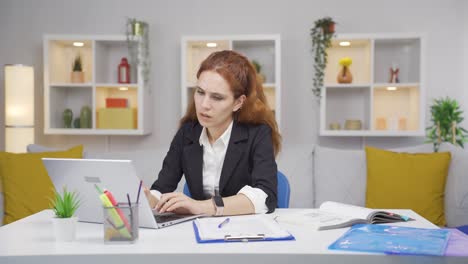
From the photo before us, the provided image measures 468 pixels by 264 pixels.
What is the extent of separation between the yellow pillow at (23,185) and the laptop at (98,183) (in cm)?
187

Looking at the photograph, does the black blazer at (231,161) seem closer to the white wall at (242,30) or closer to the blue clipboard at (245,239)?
the blue clipboard at (245,239)

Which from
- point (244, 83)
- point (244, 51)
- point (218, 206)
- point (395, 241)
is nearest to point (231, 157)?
point (244, 83)

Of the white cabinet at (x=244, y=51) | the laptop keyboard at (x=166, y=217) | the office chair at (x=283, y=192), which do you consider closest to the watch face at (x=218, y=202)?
the laptop keyboard at (x=166, y=217)

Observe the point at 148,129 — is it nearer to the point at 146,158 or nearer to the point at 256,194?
the point at 146,158

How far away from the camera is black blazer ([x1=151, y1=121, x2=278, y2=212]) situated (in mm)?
2102

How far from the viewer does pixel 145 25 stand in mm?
4562

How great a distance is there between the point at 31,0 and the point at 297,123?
264 cm

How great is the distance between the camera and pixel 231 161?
2129mm

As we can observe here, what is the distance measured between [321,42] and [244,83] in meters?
2.31

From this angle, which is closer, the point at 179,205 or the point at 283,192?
the point at 179,205

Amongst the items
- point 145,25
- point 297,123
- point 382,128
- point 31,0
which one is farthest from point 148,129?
point 382,128

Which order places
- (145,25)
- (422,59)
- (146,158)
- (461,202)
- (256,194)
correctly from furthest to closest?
(145,25), (422,59), (146,158), (461,202), (256,194)

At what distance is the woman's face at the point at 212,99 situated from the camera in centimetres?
204

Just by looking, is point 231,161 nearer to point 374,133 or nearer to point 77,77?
point 374,133
